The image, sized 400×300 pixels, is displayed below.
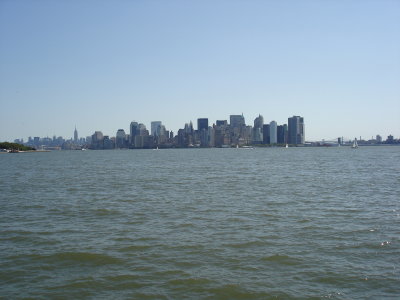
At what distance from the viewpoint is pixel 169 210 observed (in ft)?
77.8

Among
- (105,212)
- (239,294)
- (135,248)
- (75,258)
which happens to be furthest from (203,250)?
(105,212)

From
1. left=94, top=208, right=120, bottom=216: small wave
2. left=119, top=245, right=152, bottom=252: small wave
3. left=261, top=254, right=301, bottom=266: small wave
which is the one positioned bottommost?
left=261, top=254, right=301, bottom=266: small wave

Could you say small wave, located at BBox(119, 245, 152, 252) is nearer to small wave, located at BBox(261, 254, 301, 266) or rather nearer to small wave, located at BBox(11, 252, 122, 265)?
small wave, located at BBox(11, 252, 122, 265)

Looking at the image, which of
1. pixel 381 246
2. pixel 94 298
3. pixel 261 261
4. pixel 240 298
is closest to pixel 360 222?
pixel 381 246

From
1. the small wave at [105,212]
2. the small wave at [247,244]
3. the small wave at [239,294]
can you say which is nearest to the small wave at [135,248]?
the small wave at [247,244]

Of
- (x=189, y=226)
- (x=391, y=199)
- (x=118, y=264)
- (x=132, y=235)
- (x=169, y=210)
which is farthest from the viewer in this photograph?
(x=391, y=199)

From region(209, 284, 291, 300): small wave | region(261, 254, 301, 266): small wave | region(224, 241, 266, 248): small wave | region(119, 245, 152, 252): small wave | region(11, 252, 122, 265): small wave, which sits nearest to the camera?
region(209, 284, 291, 300): small wave

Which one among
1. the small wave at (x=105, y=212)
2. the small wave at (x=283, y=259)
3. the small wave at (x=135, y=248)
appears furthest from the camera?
the small wave at (x=105, y=212)

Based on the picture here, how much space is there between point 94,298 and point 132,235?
663 cm

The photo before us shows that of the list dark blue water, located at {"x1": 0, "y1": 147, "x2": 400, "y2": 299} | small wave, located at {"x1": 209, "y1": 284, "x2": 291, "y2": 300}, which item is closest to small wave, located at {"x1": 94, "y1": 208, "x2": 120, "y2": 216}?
dark blue water, located at {"x1": 0, "y1": 147, "x2": 400, "y2": 299}

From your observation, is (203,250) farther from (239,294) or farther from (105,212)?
(105,212)

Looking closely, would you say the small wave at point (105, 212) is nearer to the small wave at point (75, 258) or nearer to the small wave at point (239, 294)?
the small wave at point (75, 258)

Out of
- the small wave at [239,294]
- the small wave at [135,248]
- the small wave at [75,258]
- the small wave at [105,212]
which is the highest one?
the small wave at [105,212]

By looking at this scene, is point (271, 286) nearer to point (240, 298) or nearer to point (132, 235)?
point (240, 298)
